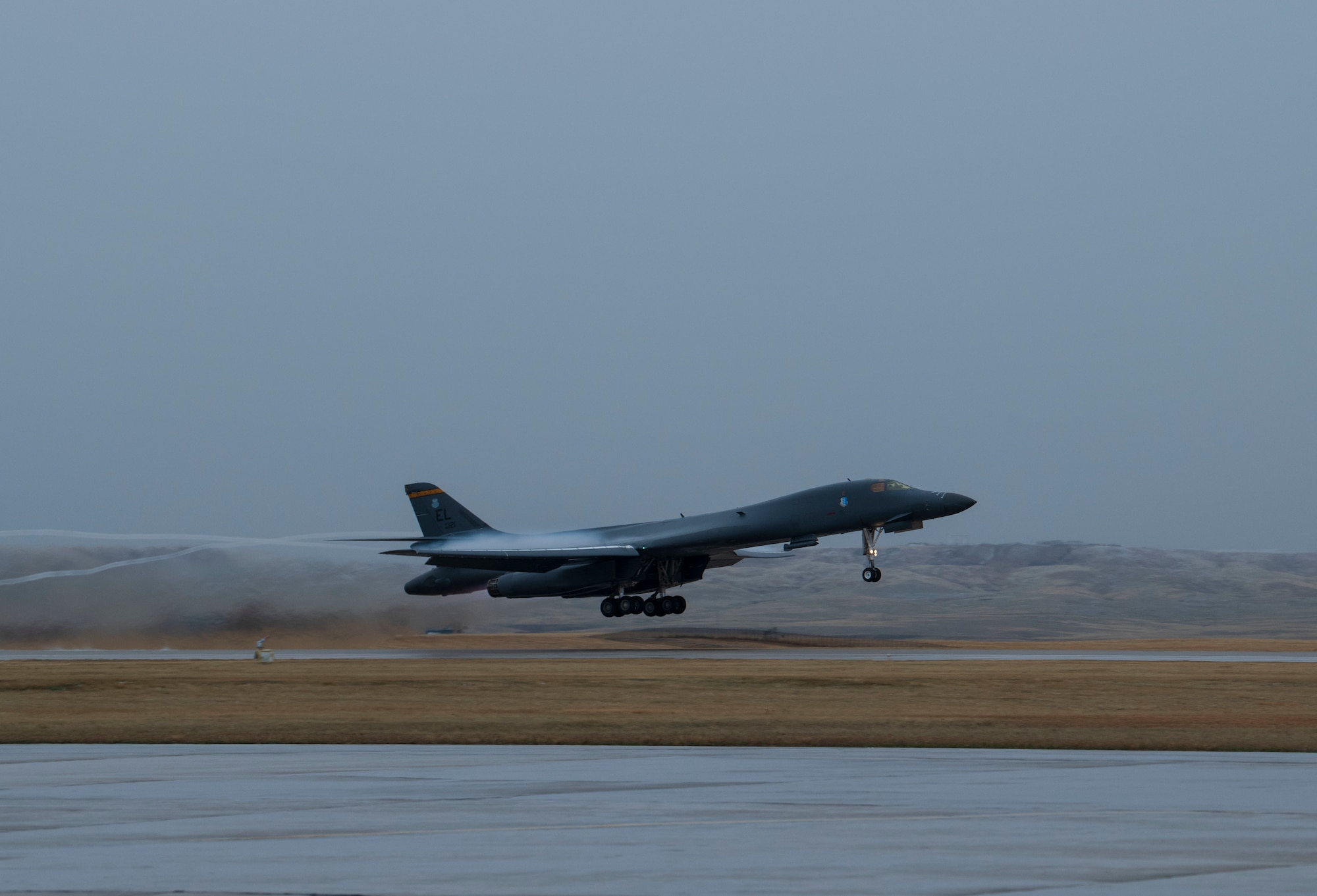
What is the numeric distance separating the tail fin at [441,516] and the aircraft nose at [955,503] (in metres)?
21.0

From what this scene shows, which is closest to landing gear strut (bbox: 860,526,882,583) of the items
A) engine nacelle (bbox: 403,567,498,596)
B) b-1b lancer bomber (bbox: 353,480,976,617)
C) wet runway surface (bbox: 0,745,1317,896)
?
b-1b lancer bomber (bbox: 353,480,976,617)

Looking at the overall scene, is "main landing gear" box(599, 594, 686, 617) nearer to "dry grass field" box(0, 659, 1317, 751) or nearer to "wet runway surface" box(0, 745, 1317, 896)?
"dry grass field" box(0, 659, 1317, 751)

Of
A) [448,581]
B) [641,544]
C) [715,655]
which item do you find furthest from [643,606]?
[715,655]

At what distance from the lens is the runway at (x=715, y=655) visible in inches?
1966

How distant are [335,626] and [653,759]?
41872mm

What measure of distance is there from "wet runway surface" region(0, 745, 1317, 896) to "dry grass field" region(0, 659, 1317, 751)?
3.97 meters

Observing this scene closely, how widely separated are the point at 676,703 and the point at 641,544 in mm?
29218

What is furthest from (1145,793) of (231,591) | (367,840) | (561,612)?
(561,612)

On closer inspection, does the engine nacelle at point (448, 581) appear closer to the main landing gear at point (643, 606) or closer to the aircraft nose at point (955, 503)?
the main landing gear at point (643, 606)

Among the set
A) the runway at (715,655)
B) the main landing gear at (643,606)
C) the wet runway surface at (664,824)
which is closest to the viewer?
the wet runway surface at (664,824)

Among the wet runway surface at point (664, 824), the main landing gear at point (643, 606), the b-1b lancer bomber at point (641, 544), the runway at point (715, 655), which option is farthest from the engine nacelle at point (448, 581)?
the wet runway surface at point (664, 824)

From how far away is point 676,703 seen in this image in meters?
33.9

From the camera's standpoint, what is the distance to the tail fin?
224 ft

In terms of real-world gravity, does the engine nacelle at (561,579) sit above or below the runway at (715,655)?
above
